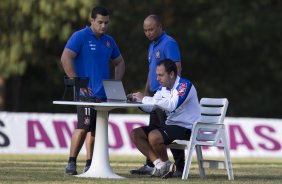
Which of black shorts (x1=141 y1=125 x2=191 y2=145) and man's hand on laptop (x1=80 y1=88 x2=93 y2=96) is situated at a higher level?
man's hand on laptop (x1=80 y1=88 x2=93 y2=96)

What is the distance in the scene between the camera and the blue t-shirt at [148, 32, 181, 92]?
1423 cm

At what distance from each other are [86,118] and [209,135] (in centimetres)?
154

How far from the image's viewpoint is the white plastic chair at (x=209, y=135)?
13227 mm

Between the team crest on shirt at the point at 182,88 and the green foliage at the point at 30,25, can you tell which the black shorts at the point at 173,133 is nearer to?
the team crest on shirt at the point at 182,88

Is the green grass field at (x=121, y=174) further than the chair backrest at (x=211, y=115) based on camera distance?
No

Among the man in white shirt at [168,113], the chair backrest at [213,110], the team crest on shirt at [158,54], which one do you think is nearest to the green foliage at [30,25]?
the team crest on shirt at [158,54]

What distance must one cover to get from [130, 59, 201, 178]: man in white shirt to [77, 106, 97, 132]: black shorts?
0.54 meters

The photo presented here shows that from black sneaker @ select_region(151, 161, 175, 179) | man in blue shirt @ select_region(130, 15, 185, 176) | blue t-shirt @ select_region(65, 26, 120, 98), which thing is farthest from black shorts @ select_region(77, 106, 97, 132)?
black sneaker @ select_region(151, 161, 175, 179)

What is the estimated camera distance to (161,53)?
46.9 feet

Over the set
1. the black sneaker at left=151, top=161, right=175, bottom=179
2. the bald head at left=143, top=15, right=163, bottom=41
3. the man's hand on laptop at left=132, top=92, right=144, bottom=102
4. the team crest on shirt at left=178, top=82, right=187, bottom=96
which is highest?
the bald head at left=143, top=15, right=163, bottom=41

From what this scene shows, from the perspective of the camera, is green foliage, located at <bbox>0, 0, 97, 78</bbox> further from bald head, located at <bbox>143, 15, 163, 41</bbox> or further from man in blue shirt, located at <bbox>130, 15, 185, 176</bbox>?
bald head, located at <bbox>143, 15, 163, 41</bbox>

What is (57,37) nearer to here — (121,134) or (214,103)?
(121,134)

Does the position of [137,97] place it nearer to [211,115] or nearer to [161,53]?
[211,115]

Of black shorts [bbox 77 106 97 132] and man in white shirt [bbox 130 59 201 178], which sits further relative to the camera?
black shorts [bbox 77 106 97 132]
